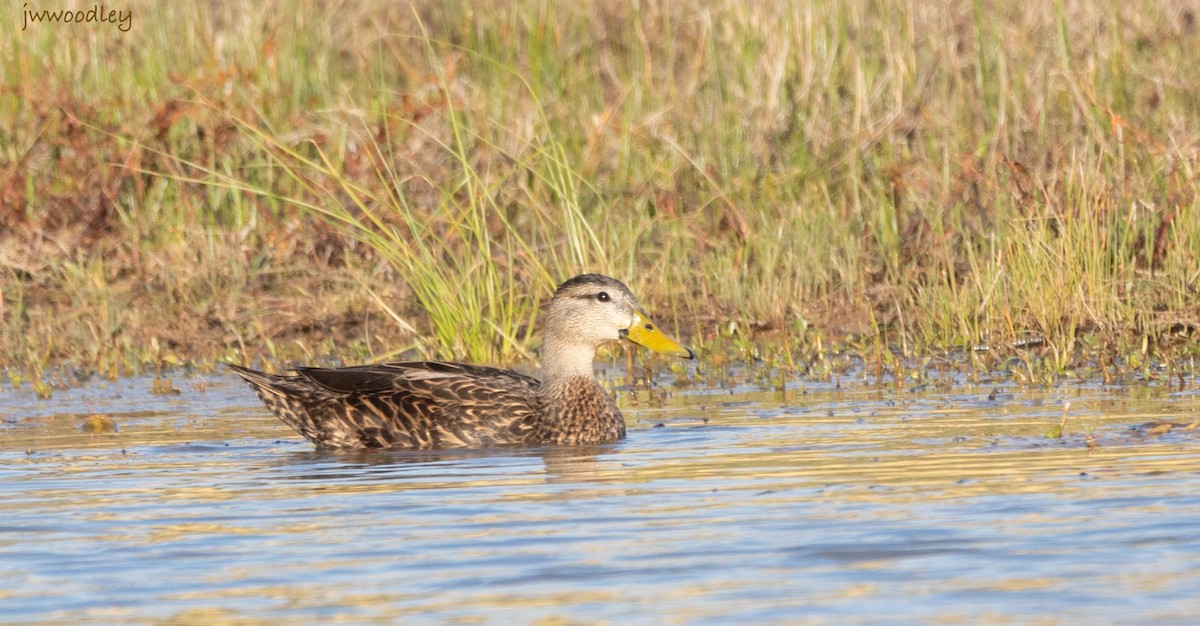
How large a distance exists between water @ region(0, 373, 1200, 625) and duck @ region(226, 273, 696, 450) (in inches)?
7.3

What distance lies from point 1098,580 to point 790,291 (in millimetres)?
6146

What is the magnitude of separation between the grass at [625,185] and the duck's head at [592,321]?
2.83 feet

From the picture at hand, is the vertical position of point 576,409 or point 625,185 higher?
point 625,185

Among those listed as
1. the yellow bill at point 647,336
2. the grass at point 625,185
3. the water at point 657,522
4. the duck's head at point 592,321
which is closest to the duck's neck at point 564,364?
the duck's head at point 592,321

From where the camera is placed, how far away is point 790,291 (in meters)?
11.2

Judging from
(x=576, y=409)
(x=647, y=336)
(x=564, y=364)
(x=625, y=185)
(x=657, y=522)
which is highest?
(x=625, y=185)

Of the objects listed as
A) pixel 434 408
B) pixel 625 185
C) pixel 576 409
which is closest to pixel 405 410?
pixel 434 408

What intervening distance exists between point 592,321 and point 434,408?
0.89m

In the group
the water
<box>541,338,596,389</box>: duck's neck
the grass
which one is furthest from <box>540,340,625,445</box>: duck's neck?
the grass

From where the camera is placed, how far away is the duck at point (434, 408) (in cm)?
870

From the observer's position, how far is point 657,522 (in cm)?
614

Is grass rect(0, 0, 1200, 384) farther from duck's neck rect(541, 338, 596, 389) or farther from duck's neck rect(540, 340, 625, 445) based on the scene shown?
duck's neck rect(540, 340, 625, 445)

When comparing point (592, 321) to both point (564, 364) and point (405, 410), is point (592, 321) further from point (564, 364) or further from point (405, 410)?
point (405, 410)

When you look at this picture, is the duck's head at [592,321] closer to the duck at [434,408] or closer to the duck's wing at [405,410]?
the duck at [434,408]
